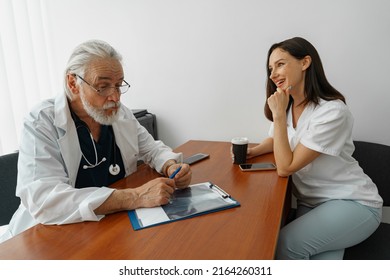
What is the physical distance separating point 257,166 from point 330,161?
32 centimetres

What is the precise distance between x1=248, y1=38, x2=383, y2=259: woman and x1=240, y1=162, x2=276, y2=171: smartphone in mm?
126

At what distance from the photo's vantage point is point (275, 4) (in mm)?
1849

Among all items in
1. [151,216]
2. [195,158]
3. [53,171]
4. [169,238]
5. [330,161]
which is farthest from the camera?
[195,158]

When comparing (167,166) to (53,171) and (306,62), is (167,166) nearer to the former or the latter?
(53,171)

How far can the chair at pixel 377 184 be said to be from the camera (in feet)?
4.06

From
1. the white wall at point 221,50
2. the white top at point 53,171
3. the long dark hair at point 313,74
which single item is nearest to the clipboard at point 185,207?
the white top at point 53,171

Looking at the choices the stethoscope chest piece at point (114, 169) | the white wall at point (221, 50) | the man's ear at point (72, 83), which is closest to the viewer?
the man's ear at point (72, 83)

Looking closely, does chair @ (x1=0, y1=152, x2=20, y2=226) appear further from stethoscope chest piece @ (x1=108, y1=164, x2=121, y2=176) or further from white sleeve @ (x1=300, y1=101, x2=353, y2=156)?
white sleeve @ (x1=300, y1=101, x2=353, y2=156)

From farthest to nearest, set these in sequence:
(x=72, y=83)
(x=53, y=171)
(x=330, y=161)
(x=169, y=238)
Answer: (x=330, y=161) < (x=72, y=83) < (x=53, y=171) < (x=169, y=238)

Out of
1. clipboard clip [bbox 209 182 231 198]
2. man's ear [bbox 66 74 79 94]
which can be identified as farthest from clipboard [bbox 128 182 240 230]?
man's ear [bbox 66 74 79 94]

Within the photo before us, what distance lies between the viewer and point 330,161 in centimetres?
130

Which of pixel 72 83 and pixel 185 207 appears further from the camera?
pixel 72 83

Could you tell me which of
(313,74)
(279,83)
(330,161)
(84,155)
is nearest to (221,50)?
(279,83)

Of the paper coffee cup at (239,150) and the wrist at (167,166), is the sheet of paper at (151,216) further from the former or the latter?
the paper coffee cup at (239,150)
